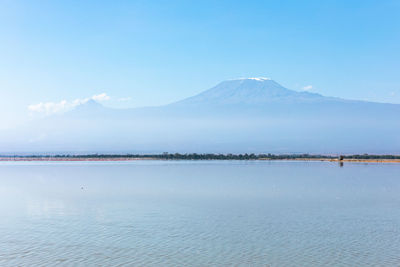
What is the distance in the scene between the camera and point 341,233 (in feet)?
58.8

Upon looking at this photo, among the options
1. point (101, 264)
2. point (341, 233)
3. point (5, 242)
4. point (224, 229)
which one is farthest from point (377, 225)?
point (5, 242)

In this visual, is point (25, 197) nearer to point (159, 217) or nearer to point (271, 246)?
point (159, 217)

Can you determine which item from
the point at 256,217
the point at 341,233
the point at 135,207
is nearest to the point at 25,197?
the point at 135,207

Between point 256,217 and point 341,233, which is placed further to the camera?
point 256,217

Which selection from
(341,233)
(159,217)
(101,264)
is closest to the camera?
(101,264)

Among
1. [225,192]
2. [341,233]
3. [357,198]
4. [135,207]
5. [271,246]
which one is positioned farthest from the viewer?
[225,192]

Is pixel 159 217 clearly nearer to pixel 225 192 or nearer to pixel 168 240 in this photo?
pixel 168 240

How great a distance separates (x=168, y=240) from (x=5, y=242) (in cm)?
595

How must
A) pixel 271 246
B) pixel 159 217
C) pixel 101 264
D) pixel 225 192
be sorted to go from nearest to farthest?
pixel 101 264 → pixel 271 246 → pixel 159 217 → pixel 225 192

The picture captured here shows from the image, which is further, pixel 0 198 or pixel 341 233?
pixel 0 198

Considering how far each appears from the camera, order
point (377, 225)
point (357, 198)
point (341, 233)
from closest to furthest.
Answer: point (341, 233)
point (377, 225)
point (357, 198)

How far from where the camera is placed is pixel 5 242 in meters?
16.2

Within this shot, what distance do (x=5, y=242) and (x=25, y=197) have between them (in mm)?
14798

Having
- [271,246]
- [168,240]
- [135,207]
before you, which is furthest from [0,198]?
[271,246]
